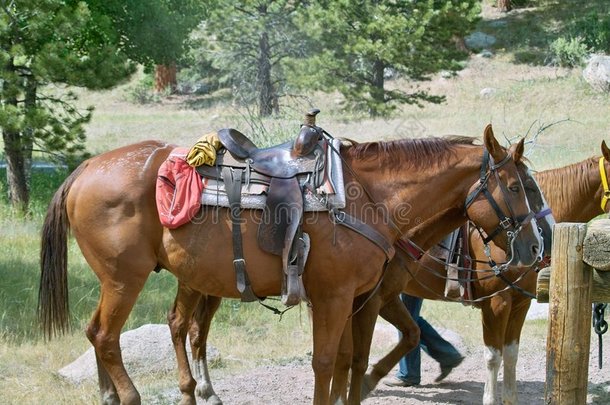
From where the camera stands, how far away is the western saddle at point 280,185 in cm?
528

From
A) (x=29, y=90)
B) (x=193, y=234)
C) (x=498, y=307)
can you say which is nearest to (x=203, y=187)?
(x=193, y=234)

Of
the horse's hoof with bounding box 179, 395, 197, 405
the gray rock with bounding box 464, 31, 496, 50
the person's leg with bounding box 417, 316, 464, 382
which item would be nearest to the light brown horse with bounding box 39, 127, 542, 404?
the horse's hoof with bounding box 179, 395, 197, 405

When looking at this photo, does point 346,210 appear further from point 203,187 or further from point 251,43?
point 251,43

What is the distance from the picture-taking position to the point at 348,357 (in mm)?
5703

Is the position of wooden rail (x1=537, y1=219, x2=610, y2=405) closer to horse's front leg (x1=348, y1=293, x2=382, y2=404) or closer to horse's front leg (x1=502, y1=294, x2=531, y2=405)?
horse's front leg (x1=348, y1=293, x2=382, y2=404)

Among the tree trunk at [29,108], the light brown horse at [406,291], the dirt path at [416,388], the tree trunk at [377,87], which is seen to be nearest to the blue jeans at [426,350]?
the dirt path at [416,388]

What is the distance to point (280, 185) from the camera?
539 cm

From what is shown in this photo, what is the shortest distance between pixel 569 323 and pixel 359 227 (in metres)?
1.82

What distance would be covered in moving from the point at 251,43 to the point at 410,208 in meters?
21.7

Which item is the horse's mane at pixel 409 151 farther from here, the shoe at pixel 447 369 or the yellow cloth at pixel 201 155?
the shoe at pixel 447 369

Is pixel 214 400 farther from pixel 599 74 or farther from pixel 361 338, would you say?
pixel 599 74

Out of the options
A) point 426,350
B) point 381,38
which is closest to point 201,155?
point 426,350

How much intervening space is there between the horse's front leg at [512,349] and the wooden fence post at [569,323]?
2.64 m

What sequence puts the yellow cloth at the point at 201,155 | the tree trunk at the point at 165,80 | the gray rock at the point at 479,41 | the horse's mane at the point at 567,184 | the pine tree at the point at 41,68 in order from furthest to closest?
1. the gray rock at the point at 479,41
2. the tree trunk at the point at 165,80
3. the pine tree at the point at 41,68
4. the horse's mane at the point at 567,184
5. the yellow cloth at the point at 201,155
